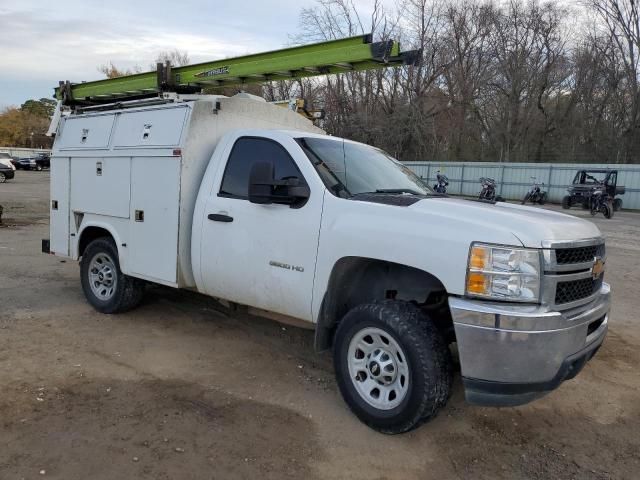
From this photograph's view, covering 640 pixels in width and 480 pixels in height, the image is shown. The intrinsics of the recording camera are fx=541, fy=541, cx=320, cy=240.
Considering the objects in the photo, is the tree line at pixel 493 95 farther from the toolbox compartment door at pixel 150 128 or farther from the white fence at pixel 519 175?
the toolbox compartment door at pixel 150 128

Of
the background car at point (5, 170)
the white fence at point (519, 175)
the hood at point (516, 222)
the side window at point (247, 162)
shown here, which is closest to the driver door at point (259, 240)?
the side window at point (247, 162)

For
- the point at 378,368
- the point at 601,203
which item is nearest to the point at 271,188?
the point at 378,368

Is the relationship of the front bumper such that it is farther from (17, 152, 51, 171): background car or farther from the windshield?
(17, 152, 51, 171): background car

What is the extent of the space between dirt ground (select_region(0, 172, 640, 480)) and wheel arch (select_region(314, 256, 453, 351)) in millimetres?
681

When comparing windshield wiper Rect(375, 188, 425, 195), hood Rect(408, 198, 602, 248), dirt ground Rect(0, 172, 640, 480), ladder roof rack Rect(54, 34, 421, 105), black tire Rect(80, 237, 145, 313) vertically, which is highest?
ladder roof rack Rect(54, 34, 421, 105)

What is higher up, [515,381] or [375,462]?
[515,381]

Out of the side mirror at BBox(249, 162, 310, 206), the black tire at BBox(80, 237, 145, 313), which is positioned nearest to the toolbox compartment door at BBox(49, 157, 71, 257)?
the black tire at BBox(80, 237, 145, 313)

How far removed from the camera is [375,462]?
3367 millimetres

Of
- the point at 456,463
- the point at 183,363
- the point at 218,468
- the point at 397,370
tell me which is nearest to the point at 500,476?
the point at 456,463

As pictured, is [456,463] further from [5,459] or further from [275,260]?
[5,459]

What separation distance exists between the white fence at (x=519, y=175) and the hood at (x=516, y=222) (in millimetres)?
28370

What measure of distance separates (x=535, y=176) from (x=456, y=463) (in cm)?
3169

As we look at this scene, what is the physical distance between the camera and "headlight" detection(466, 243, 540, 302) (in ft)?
10.5

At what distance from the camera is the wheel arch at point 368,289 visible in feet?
12.6
